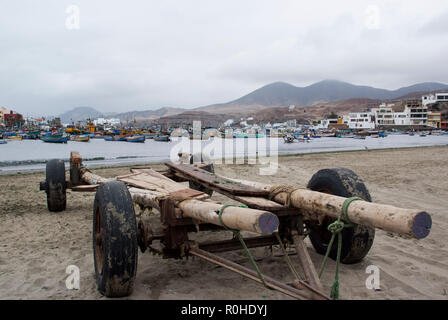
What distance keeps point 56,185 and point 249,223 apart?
663 centimetres

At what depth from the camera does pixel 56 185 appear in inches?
315

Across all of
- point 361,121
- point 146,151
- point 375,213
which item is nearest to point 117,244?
point 375,213

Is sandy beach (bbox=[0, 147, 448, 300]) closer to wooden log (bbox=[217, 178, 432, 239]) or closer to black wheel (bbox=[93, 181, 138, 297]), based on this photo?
black wheel (bbox=[93, 181, 138, 297])

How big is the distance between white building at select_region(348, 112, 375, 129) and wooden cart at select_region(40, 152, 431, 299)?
160 metres

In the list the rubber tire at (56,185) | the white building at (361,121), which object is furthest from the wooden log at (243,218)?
the white building at (361,121)

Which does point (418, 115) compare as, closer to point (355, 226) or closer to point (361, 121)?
point (361, 121)

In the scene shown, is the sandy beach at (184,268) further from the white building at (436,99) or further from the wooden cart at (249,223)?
the white building at (436,99)

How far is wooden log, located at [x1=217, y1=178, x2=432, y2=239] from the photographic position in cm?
246

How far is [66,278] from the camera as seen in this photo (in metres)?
4.49

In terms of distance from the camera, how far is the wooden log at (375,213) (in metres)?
2.46

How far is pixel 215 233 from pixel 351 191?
3045 millimetres

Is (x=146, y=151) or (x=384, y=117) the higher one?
(x=384, y=117)

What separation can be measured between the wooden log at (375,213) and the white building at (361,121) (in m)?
161

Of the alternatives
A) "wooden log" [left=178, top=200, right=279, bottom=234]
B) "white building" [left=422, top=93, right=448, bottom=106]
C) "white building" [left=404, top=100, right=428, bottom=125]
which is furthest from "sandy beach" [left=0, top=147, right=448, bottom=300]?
"white building" [left=422, top=93, right=448, bottom=106]
